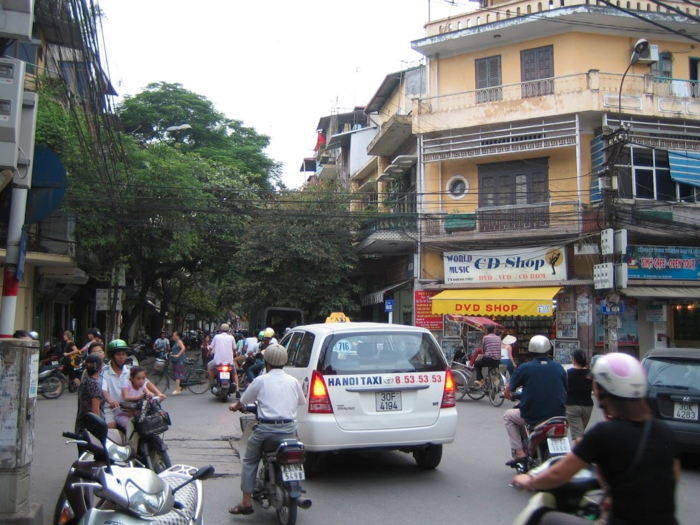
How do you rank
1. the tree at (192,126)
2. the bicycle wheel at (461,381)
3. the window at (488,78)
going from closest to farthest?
the bicycle wheel at (461,381), the window at (488,78), the tree at (192,126)

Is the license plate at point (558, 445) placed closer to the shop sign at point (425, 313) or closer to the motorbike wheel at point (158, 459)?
the motorbike wheel at point (158, 459)

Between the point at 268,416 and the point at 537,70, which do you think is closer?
the point at 268,416

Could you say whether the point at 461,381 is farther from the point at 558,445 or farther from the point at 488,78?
the point at 488,78

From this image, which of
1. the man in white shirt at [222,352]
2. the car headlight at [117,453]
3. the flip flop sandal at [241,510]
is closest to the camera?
the car headlight at [117,453]

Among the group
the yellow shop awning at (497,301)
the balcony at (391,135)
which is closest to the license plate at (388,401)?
the yellow shop awning at (497,301)

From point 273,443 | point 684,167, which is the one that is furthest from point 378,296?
point 273,443

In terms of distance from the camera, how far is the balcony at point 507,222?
22.5 m

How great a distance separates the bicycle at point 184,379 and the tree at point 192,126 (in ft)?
60.7

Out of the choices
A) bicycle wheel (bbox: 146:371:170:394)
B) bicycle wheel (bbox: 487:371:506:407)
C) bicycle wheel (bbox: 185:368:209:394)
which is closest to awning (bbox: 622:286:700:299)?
bicycle wheel (bbox: 487:371:506:407)

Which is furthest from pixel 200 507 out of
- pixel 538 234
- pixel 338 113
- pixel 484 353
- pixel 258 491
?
pixel 338 113

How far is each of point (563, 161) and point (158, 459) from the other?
1984 centimetres

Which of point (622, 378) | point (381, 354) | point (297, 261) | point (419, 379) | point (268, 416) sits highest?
point (297, 261)

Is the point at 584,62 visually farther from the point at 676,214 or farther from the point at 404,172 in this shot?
the point at 404,172

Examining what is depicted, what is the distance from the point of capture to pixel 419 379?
7.43m
